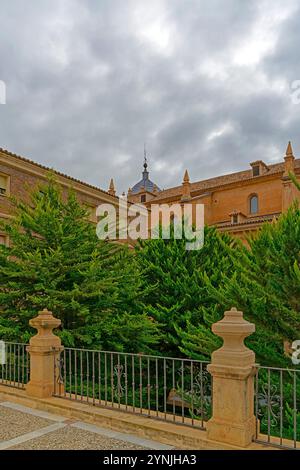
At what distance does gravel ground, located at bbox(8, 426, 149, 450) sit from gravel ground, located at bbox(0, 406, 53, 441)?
403mm

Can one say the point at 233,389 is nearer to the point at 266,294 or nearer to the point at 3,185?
the point at 266,294

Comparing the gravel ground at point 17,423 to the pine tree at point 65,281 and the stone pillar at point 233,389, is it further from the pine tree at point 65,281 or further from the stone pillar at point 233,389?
the pine tree at point 65,281

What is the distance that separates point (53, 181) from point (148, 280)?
543 centimetres

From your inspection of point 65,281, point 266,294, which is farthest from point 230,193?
point 266,294

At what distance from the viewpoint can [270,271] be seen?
10.2 meters

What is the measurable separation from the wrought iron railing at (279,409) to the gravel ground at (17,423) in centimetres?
305

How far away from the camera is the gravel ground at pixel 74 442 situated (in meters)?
4.62

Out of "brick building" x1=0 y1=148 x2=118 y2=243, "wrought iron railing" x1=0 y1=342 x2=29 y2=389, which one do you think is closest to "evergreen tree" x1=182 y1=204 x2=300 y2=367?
"wrought iron railing" x1=0 y1=342 x2=29 y2=389

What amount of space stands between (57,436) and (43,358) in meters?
1.91

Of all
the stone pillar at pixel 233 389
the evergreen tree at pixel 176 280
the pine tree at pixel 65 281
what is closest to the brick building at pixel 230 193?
the evergreen tree at pixel 176 280

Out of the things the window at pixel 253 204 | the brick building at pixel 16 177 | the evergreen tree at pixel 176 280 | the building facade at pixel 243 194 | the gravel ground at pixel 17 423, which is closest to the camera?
the gravel ground at pixel 17 423

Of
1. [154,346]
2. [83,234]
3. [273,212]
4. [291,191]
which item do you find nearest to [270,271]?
[83,234]

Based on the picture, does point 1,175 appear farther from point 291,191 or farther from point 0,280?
point 291,191

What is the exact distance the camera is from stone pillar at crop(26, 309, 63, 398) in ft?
21.8
